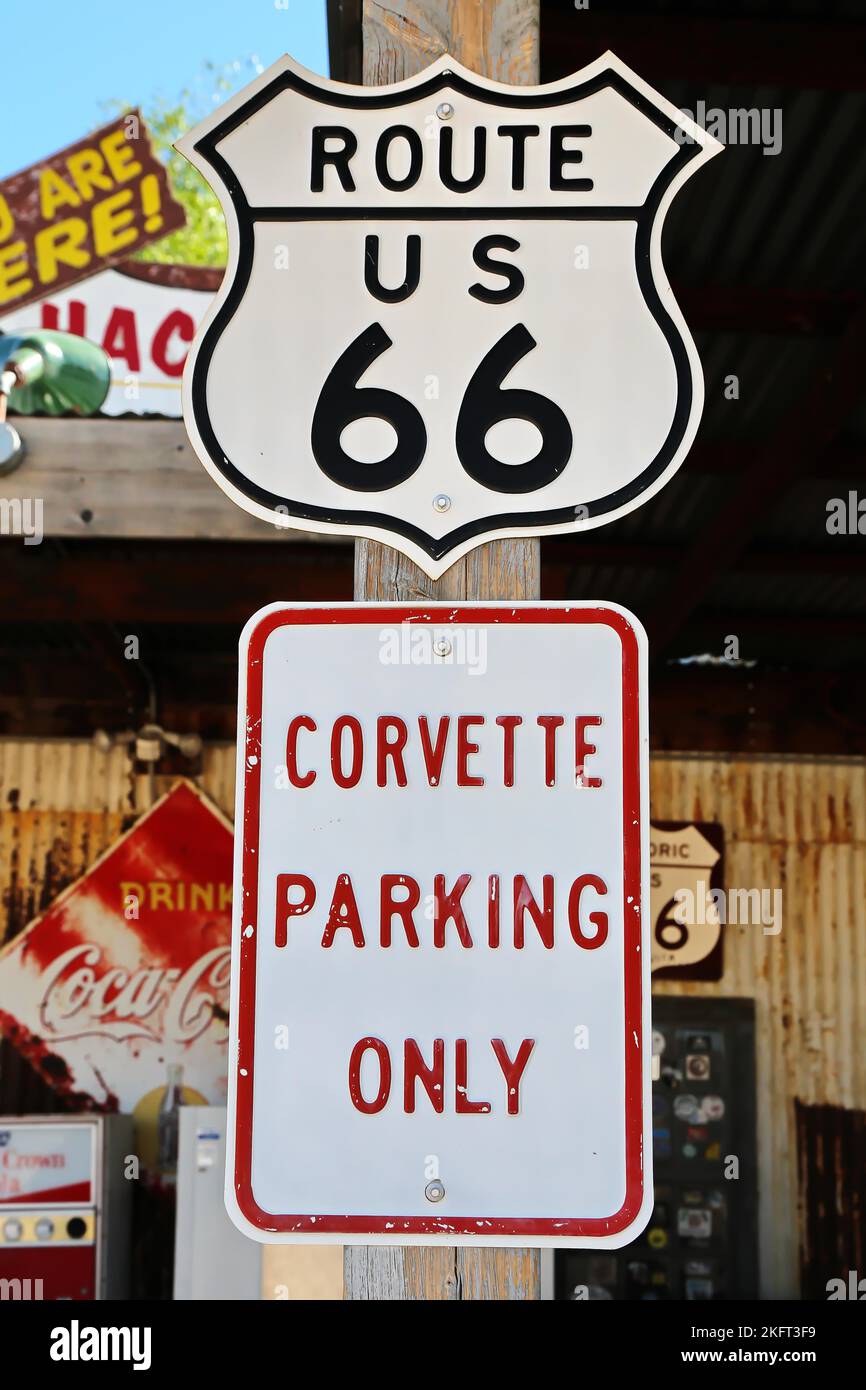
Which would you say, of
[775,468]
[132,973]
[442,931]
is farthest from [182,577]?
[442,931]

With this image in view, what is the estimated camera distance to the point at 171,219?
593 centimetres

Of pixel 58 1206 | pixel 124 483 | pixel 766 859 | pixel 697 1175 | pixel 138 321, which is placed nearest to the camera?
pixel 124 483

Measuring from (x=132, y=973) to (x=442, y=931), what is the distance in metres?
6.99

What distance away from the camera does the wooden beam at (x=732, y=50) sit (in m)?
3.36

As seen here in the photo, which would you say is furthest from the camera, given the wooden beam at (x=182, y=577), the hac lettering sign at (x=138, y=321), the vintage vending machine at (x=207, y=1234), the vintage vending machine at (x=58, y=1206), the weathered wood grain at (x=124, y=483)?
the vintage vending machine at (x=58, y=1206)

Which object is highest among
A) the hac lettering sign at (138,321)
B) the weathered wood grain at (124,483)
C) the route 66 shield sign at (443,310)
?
the hac lettering sign at (138,321)

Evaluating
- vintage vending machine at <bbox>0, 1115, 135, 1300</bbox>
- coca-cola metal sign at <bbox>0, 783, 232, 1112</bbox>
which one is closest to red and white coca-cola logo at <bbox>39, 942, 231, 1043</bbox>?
coca-cola metal sign at <bbox>0, 783, 232, 1112</bbox>

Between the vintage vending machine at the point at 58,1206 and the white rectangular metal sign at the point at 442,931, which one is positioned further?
the vintage vending machine at the point at 58,1206

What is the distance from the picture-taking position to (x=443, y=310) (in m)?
1.70

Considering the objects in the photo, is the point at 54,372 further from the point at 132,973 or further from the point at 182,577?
the point at 132,973

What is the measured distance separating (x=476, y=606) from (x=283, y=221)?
0.57m

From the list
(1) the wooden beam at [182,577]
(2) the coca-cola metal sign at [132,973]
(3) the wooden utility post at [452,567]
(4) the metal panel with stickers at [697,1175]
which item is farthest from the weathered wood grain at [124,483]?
(4) the metal panel with stickers at [697,1175]

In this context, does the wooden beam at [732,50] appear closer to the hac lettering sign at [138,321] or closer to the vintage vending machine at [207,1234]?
the hac lettering sign at [138,321]
